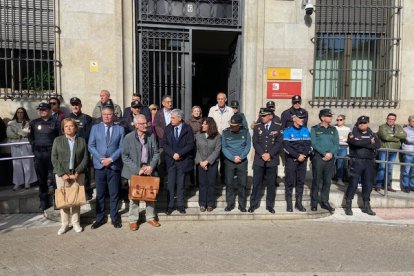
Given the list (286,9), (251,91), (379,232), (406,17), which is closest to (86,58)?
(251,91)

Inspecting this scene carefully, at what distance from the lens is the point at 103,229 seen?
565 cm

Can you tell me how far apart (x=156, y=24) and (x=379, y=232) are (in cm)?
628

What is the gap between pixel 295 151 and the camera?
6.34 m

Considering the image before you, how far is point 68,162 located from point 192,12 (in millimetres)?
5015

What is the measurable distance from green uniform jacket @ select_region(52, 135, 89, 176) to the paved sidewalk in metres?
0.94

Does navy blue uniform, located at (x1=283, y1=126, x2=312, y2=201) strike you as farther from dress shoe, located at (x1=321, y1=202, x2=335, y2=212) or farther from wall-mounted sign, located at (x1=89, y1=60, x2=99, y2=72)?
wall-mounted sign, located at (x1=89, y1=60, x2=99, y2=72)

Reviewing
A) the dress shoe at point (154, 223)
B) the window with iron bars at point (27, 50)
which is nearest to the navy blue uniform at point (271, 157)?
the dress shoe at point (154, 223)

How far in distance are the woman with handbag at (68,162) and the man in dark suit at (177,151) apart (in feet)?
4.37

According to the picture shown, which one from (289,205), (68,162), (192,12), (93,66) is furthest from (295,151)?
(93,66)

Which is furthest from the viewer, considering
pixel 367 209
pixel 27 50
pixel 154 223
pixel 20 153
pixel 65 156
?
pixel 27 50

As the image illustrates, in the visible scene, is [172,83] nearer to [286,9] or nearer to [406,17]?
[286,9]

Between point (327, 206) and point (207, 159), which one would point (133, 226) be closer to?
point (207, 159)

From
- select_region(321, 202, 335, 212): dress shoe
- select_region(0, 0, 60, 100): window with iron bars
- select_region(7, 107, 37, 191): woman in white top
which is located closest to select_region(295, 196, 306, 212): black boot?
select_region(321, 202, 335, 212): dress shoe

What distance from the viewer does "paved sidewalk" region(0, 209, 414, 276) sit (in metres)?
4.23
